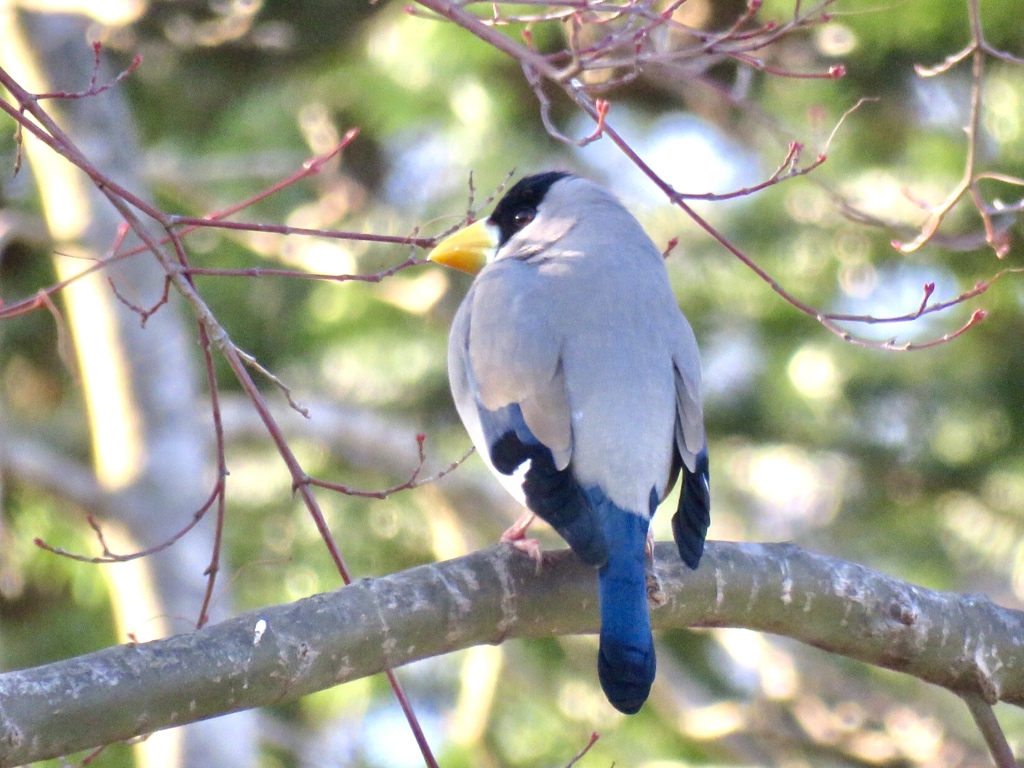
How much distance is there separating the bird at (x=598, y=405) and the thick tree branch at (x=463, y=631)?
170 mm

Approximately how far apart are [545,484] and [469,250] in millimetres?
1357

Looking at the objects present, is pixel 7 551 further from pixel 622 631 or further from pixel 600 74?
pixel 622 631

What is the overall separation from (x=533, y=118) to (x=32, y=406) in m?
3.55

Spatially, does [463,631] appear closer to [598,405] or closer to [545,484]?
[545,484]

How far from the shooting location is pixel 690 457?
3.35m

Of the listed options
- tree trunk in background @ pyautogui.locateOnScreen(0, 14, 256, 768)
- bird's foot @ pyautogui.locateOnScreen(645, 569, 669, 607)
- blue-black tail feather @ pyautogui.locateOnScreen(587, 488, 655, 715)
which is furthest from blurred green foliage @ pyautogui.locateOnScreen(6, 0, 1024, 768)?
blue-black tail feather @ pyautogui.locateOnScreen(587, 488, 655, 715)

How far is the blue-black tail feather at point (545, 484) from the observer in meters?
2.99

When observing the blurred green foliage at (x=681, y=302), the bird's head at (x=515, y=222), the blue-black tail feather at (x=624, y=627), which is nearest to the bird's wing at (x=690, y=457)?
the blue-black tail feather at (x=624, y=627)

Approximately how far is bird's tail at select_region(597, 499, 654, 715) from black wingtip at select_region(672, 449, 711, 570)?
106mm

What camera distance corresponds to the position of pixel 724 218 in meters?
8.29

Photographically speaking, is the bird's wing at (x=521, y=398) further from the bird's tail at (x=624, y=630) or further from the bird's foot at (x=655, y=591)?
the bird's foot at (x=655, y=591)

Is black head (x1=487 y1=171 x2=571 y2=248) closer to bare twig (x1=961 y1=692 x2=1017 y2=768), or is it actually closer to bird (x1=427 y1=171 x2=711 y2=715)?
bird (x1=427 y1=171 x2=711 y2=715)

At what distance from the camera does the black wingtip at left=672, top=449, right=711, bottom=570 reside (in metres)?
3.02

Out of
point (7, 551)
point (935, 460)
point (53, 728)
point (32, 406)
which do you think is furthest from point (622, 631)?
point (32, 406)
